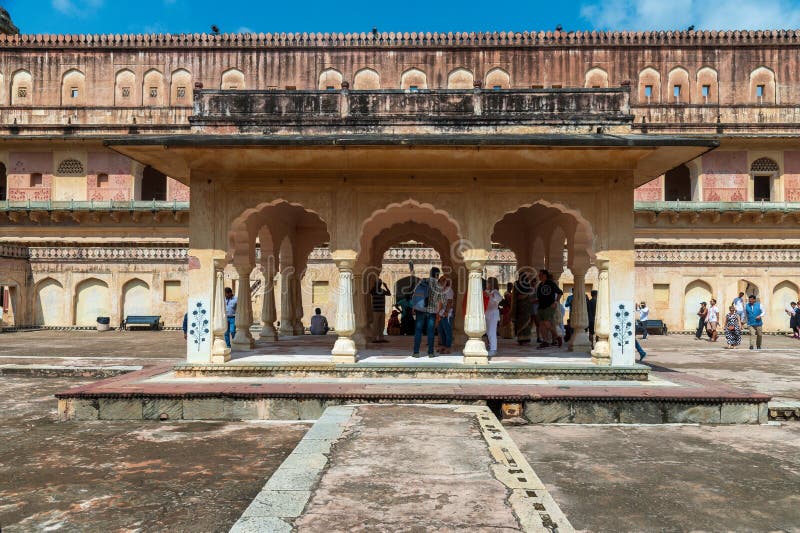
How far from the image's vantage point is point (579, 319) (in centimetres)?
1196

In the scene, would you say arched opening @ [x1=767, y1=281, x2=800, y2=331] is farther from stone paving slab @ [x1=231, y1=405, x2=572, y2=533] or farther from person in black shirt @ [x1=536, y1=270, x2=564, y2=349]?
stone paving slab @ [x1=231, y1=405, x2=572, y2=533]

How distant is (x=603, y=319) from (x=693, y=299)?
1638 cm

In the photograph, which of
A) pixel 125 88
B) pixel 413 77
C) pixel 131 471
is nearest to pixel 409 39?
pixel 413 77

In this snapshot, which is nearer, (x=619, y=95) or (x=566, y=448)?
(x=566, y=448)

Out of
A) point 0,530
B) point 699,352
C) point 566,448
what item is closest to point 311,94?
point 566,448

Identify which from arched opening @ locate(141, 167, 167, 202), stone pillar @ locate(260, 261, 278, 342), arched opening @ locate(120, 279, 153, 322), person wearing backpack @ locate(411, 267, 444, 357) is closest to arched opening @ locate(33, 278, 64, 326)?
arched opening @ locate(120, 279, 153, 322)

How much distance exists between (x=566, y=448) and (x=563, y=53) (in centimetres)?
2318

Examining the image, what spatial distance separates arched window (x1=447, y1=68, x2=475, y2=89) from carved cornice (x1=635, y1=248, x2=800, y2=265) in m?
9.16

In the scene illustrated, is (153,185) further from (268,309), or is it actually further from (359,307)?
(359,307)

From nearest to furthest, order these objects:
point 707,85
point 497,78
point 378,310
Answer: point 378,310
point 707,85
point 497,78

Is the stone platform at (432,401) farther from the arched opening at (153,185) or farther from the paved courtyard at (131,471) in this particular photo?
the arched opening at (153,185)

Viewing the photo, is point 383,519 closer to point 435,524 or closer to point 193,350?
point 435,524

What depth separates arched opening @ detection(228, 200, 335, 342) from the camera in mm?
12219

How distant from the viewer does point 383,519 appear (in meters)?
4.00
